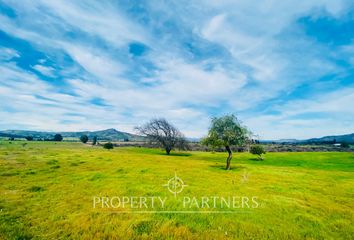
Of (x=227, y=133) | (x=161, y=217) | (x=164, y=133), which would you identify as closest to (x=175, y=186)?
(x=161, y=217)

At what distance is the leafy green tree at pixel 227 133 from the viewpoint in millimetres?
32094

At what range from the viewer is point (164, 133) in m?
78.3

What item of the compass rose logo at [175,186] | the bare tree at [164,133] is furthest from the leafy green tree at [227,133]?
the bare tree at [164,133]

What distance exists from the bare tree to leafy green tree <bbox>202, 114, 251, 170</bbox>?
45369 millimetres

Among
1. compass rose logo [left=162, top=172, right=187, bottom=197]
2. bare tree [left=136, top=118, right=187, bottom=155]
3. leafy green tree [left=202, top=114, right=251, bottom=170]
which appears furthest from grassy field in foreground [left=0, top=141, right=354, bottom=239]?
bare tree [left=136, top=118, right=187, bottom=155]

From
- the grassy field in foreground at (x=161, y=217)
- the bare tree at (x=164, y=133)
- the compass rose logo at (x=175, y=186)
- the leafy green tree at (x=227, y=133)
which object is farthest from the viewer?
the bare tree at (x=164, y=133)

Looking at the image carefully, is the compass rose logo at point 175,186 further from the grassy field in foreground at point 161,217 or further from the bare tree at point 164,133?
the bare tree at point 164,133

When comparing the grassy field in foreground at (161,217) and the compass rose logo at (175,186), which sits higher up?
the compass rose logo at (175,186)

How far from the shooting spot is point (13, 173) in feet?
73.7

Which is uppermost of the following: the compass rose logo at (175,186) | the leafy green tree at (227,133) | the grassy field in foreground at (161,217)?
the leafy green tree at (227,133)

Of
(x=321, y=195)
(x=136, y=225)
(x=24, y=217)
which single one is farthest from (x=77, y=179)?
(x=321, y=195)

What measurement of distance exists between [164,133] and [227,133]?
48.1m

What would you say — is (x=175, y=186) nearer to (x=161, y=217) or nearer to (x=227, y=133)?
(x=161, y=217)

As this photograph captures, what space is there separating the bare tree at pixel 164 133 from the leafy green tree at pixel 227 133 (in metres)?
45.4
